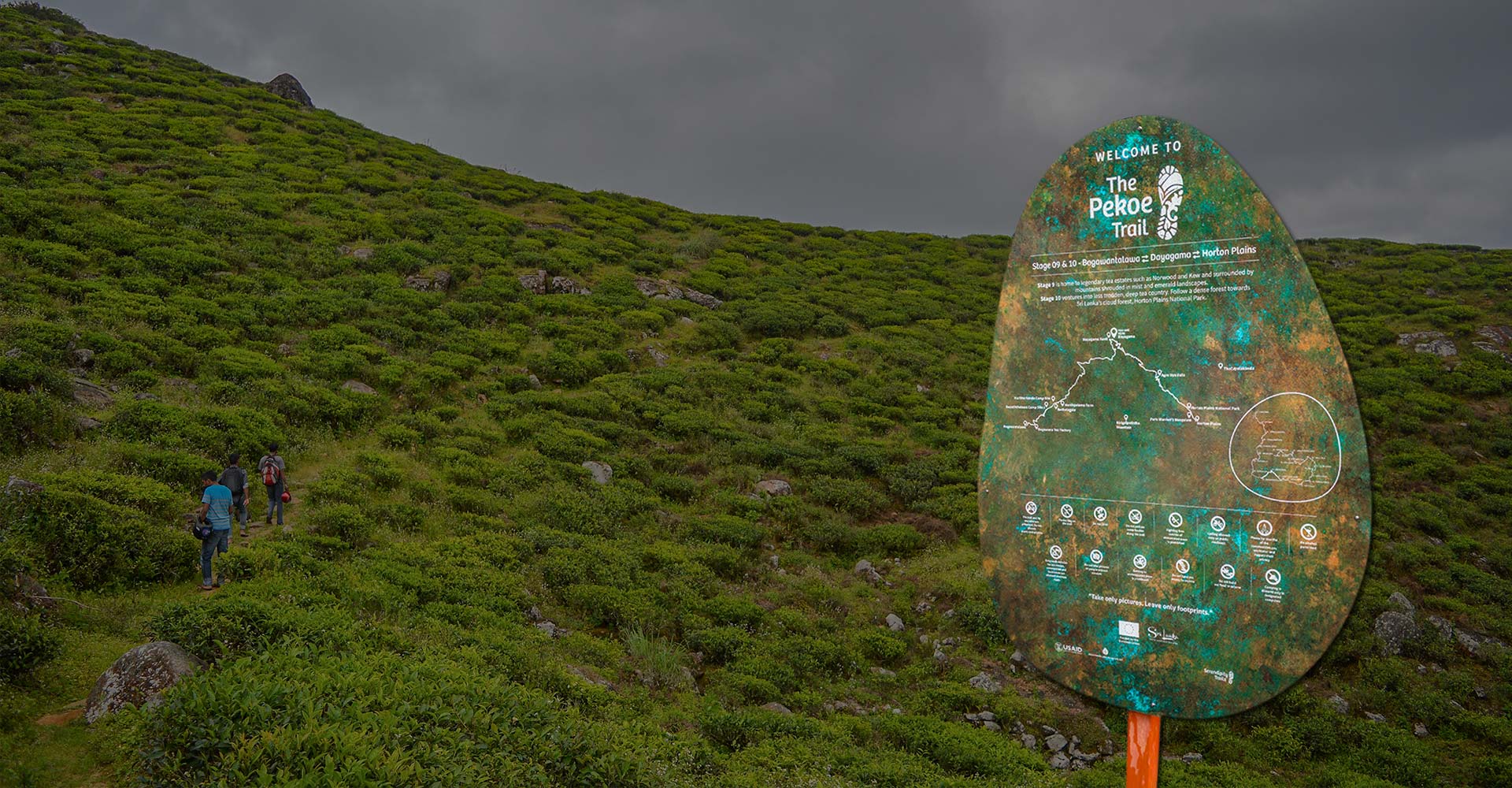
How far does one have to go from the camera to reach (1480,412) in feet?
79.9

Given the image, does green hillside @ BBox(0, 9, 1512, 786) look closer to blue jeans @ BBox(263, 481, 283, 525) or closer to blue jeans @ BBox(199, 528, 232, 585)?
blue jeans @ BBox(199, 528, 232, 585)

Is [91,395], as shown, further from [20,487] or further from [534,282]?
[534,282]

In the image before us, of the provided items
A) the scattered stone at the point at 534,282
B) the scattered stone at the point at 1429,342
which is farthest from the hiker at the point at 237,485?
the scattered stone at the point at 1429,342

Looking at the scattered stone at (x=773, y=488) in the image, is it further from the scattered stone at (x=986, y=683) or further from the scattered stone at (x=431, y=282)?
the scattered stone at (x=431, y=282)

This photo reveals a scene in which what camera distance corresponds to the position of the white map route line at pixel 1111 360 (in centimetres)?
408

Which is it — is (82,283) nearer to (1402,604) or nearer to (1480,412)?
(1402,604)

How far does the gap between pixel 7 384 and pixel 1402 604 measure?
26.3 m

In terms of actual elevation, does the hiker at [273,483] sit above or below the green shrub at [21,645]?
above

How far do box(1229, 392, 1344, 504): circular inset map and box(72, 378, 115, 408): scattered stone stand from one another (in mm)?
18817

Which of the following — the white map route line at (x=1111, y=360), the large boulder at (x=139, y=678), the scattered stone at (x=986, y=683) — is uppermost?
the white map route line at (x=1111, y=360)

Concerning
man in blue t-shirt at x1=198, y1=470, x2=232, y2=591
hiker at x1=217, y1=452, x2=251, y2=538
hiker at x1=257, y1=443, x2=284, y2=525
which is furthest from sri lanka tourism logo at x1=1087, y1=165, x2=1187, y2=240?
hiker at x1=257, y1=443, x2=284, y2=525

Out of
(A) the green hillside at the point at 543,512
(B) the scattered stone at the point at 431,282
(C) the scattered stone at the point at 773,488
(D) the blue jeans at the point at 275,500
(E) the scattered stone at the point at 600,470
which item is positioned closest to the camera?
(A) the green hillside at the point at 543,512

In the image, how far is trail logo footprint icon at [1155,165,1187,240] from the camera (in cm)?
421

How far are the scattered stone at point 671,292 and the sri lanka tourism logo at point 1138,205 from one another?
1117 inches
